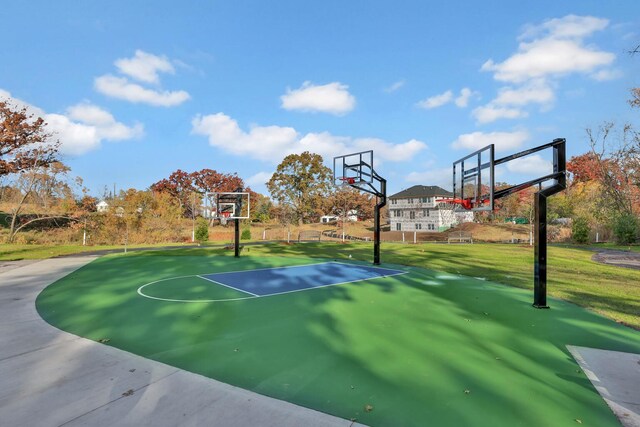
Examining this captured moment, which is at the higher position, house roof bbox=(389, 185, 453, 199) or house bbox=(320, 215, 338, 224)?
house roof bbox=(389, 185, 453, 199)

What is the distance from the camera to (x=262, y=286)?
9.71 m

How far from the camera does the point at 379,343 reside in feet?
16.4

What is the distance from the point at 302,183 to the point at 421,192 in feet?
63.1

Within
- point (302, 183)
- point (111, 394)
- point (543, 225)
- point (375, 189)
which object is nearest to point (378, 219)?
point (375, 189)

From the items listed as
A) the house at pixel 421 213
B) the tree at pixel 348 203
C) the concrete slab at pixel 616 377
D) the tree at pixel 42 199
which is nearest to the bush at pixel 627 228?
the house at pixel 421 213

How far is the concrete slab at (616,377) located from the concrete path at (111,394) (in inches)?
108

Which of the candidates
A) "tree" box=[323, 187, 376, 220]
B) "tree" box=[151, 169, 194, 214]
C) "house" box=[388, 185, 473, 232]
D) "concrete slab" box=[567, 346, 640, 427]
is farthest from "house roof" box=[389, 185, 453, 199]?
"concrete slab" box=[567, 346, 640, 427]

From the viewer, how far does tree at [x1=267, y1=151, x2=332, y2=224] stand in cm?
4803

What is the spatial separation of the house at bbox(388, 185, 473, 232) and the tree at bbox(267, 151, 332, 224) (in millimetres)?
13557

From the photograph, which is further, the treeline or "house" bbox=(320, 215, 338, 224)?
"house" bbox=(320, 215, 338, 224)

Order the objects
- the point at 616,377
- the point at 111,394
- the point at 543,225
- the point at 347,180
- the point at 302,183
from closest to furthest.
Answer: the point at 111,394 → the point at 616,377 → the point at 543,225 → the point at 347,180 → the point at 302,183

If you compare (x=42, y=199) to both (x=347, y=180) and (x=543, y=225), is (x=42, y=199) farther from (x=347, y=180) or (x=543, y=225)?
(x=543, y=225)

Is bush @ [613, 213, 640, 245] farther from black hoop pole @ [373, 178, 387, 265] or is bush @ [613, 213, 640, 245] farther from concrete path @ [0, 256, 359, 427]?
concrete path @ [0, 256, 359, 427]

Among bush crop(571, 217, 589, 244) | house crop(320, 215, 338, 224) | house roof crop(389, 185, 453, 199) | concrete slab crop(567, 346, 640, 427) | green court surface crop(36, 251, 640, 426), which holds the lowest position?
green court surface crop(36, 251, 640, 426)
